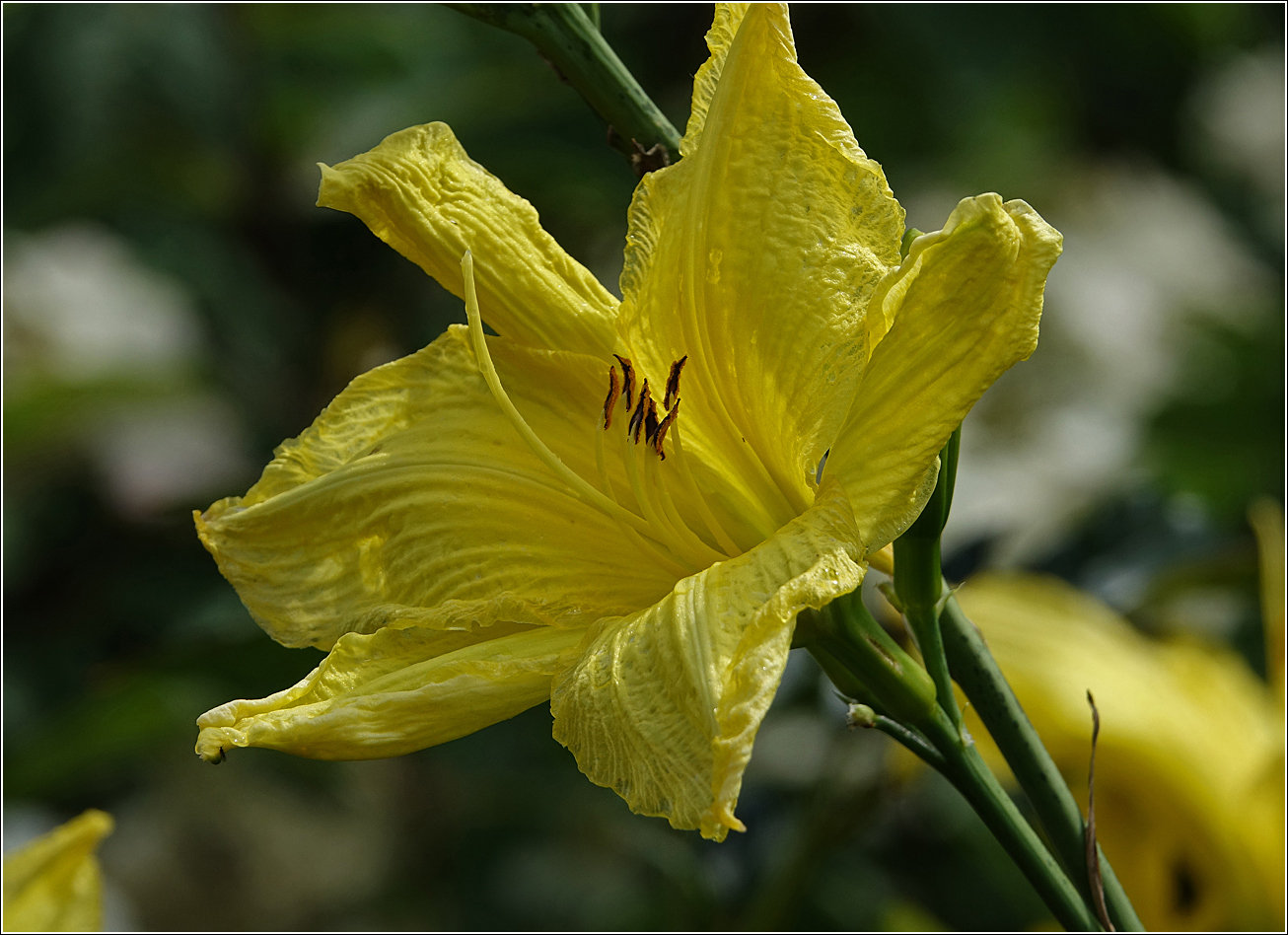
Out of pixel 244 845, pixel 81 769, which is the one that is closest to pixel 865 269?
pixel 81 769

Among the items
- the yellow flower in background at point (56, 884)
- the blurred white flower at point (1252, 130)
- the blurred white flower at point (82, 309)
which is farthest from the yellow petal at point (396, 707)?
the blurred white flower at point (1252, 130)

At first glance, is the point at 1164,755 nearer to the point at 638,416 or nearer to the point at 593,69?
the point at 638,416

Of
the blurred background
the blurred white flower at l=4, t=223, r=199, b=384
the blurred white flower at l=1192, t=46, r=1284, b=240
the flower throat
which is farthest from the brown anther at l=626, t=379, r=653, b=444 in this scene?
the blurred white flower at l=1192, t=46, r=1284, b=240

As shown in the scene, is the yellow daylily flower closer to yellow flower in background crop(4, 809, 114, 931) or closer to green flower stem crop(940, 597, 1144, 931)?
green flower stem crop(940, 597, 1144, 931)

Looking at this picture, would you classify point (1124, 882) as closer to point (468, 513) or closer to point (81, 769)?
point (468, 513)

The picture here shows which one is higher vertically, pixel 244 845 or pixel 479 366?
pixel 479 366

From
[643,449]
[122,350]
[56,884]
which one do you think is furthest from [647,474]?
[122,350]
